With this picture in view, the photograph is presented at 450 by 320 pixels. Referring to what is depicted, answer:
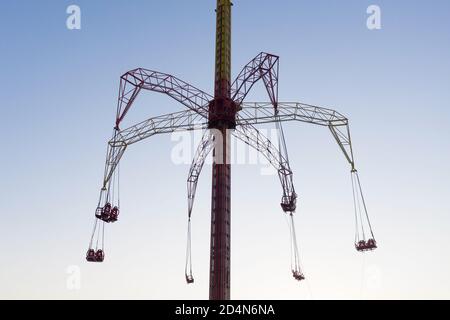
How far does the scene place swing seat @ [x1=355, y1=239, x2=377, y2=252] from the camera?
4462cm

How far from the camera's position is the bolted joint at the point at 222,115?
52219 millimetres

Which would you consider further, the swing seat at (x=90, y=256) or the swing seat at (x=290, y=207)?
the swing seat at (x=290, y=207)

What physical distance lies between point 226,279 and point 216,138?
519 inches

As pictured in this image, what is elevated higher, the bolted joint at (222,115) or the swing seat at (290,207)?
the bolted joint at (222,115)

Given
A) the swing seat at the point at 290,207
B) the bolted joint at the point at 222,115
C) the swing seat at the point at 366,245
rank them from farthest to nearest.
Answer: the bolted joint at the point at 222,115
the swing seat at the point at 290,207
the swing seat at the point at 366,245

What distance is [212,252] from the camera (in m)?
49.5

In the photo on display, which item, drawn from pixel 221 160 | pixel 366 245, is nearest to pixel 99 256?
pixel 221 160

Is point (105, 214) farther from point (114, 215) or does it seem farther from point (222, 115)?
point (222, 115)

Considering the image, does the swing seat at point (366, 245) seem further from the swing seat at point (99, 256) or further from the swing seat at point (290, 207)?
the swing seat at point (99, 256)

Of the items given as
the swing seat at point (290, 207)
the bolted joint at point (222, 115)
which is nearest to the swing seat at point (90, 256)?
the bolted joint at point (222, 115)

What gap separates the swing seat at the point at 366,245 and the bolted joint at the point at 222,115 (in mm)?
16208
